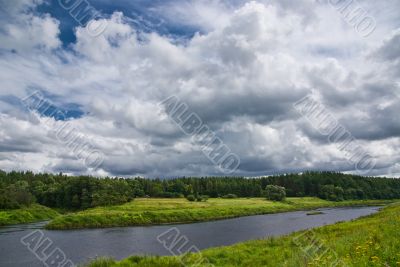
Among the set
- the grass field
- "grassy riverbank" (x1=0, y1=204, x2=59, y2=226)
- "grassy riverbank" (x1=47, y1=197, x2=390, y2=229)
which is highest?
"grassy riverbank" (x1=0, y1=204, x2=59, y2=226)

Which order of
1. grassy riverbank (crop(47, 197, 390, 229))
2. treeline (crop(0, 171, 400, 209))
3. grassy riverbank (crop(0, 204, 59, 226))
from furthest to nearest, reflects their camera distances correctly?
treeline (crop(0, 171, 400, 209))
grassy riverbank (crop(0, 204, 59, 226))
grassy riverbank (crop(47, 197, 390, 229))

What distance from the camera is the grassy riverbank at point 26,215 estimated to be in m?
95.8

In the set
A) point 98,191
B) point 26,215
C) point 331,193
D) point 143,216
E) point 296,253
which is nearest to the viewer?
point 296,253

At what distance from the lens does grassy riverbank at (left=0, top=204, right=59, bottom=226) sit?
3772 inches

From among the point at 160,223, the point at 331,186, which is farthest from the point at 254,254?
the point at 331,186

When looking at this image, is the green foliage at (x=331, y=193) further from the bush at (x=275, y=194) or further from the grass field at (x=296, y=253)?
the grass field at (x=296, y=253)

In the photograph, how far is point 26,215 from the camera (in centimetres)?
10412

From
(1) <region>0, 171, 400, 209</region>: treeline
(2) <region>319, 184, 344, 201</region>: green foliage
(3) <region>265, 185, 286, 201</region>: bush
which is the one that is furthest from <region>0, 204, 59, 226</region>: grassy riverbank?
(2) <region>319, 184, 344, 201</region>: green foliage

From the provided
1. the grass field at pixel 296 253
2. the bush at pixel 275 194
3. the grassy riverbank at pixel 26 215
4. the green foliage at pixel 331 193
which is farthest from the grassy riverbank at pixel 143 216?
the green foliage at pixel 331 193

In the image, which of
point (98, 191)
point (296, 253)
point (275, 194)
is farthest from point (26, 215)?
point (296, 253)

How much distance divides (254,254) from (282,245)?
130 inches

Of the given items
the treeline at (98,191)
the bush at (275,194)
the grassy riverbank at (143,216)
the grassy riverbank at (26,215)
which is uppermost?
the treeline at (98,191)

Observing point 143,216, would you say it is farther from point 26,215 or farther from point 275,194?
point 275,194

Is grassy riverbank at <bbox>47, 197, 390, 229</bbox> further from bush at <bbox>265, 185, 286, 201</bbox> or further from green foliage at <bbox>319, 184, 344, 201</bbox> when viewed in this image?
green foliage at <bbox>319, 184, 344, 201</bbox>
